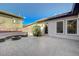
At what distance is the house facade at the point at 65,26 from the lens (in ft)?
33.8

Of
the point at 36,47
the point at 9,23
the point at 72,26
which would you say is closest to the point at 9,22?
the point at 9,23

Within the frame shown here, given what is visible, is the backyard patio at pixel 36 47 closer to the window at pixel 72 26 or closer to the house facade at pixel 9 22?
the house facade at pixel 9 22

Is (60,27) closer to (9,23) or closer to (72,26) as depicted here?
(72,26)

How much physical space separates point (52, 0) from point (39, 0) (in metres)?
0.72

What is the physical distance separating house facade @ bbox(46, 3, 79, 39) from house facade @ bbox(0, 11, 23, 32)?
2.79m

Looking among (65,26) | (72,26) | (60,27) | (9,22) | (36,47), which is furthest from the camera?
(60,27)

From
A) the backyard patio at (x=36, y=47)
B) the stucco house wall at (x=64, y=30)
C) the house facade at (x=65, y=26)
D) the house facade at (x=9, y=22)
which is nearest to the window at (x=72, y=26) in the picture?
the house facade at (x=65, y=26)

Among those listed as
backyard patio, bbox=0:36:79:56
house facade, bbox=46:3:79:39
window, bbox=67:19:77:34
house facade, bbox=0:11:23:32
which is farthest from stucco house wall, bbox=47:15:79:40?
house facade, bbox=0:11:23:32

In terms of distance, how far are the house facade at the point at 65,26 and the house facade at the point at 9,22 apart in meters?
2.79

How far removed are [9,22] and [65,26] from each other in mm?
5161

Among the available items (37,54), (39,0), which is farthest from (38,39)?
(39,0)

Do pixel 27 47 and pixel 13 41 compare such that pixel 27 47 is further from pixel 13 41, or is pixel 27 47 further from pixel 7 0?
pixel 7 0

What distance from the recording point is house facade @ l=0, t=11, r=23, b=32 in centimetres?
850

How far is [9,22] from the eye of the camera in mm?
8727
